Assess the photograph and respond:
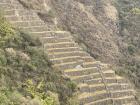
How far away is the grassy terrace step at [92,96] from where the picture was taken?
22.9 m

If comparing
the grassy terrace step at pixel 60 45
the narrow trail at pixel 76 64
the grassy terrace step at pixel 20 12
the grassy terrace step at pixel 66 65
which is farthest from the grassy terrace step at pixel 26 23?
the grassy terrace step at pixel 66 65

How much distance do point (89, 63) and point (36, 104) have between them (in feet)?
18.8

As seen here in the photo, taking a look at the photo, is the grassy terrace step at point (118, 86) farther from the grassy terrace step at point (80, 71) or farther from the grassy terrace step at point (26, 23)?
the grassy terrace step at point (26, 23)

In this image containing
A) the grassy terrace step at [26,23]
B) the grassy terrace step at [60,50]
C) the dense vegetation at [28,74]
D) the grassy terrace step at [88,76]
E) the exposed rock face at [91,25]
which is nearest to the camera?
the dense vegetation at [28,74]

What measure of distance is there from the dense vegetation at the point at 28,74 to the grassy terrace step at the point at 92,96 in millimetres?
534

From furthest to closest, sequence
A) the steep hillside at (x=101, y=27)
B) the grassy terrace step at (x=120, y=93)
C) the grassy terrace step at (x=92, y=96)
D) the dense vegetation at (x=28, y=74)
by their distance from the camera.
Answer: the steep hillside at (x=101, y=27)
the grassy terrace step at (x=120, y=93)
the grassy terrace step at (x=92, y=96)
the dense vegetation at (x=28, y=74)

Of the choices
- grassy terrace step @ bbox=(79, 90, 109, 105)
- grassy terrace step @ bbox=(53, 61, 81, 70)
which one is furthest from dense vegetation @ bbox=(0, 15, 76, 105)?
grassy terrace step @ bbox=(79, 90, 109, 105)

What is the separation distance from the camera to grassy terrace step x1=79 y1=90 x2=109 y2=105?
75.1ft

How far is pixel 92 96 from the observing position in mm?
23438

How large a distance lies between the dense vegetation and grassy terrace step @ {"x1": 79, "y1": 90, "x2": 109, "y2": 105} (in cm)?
53

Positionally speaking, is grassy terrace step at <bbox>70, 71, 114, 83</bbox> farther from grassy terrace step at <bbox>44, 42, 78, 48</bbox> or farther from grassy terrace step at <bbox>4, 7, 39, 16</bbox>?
grassy terrace step at <bbox>4, 7, 39, 16</bbox>

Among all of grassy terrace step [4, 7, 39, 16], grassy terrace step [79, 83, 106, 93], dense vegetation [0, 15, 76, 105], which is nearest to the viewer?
dense vegetation [0, 15, 76, 105]

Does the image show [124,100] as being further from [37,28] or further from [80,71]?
[37,28]

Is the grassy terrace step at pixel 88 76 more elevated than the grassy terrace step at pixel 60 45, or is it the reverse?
the grassy terrace step at pixel 60 45
